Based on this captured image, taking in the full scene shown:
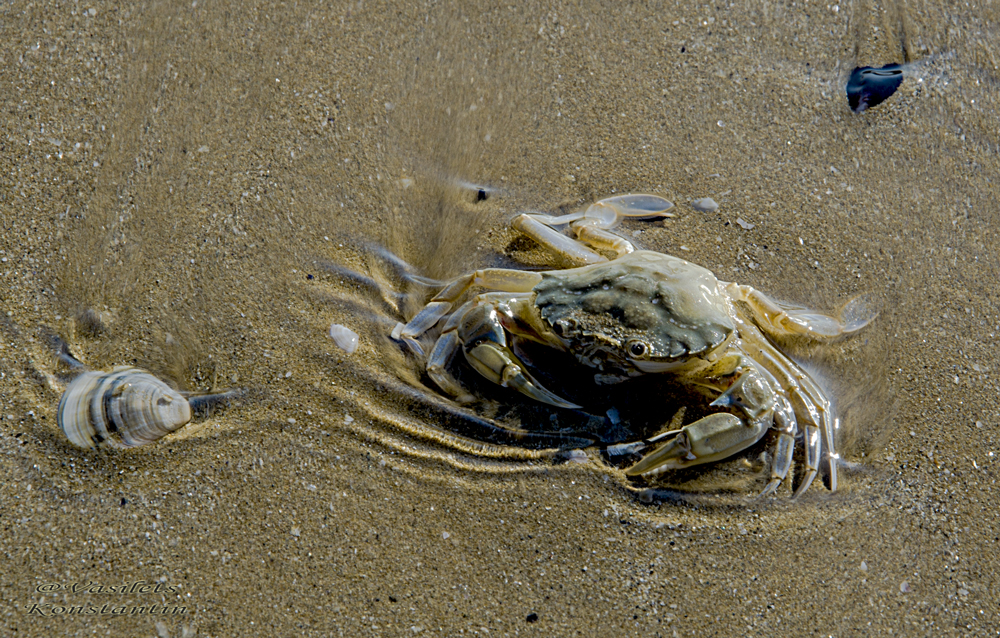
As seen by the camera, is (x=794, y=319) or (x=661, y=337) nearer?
(x=661, y=337)

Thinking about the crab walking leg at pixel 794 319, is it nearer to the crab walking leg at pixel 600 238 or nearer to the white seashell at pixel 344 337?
the crab walking leg at pixel 600 238

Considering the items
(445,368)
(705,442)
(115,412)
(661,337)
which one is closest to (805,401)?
(705,442)

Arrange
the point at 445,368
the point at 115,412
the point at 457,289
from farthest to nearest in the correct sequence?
the point at 457,289
the point at 445,368
the point at 115,412

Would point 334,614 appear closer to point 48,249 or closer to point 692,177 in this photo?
point 48,249

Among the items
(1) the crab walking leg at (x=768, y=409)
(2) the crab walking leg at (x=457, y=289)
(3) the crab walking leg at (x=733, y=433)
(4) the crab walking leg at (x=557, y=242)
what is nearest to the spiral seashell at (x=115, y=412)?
(2) the crab walking leg at (x=457, y=289)

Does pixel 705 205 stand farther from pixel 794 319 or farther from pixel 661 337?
pixel 661 337

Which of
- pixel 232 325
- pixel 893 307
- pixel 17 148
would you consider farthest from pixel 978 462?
pixel 17 148
